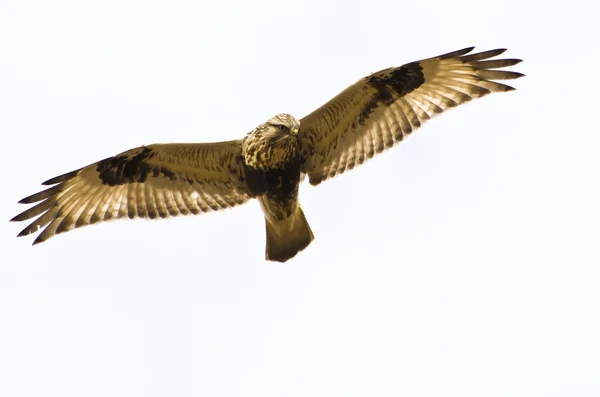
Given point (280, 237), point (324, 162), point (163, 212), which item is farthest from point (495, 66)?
point (163, 212)

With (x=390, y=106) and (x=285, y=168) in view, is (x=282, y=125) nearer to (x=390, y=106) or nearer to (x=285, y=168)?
(x=285, y=168)

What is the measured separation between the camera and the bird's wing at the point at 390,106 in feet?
44.0

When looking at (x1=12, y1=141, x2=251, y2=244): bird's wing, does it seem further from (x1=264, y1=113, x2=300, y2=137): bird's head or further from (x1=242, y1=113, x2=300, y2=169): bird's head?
(x1=264, y1=113, x2=300, y2=137): bird's head

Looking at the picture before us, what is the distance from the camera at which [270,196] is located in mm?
13414

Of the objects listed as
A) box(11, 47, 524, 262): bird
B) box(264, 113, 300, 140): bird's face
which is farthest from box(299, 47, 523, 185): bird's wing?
box(264, 113, 300, 140): bird's face

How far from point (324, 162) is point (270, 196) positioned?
813 mm

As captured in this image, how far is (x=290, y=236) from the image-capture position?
13.7 metres

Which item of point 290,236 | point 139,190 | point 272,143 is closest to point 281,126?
point 272,143

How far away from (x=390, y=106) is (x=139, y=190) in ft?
10.3

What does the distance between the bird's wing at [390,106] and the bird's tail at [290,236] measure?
1.67 ft

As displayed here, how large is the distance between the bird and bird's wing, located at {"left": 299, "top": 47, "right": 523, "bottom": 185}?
0.5 inches

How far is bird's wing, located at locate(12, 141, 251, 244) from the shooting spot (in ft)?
44.5

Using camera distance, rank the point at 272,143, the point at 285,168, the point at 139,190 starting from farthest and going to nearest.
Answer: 1. the point at 139,190
2. the point at 285,168
3. the point at 272,143

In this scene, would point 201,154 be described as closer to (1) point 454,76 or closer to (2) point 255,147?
(2) point 255,147
